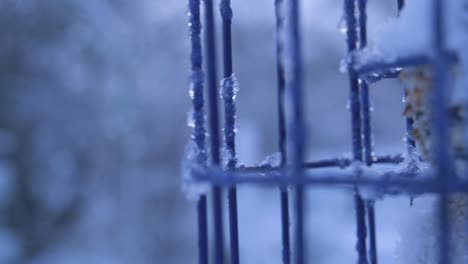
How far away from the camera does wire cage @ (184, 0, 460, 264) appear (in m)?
0.36

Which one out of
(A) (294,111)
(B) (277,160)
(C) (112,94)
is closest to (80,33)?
(C) (112,94)

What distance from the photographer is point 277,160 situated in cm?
64

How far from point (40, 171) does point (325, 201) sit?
7.59 ft

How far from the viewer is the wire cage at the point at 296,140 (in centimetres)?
36

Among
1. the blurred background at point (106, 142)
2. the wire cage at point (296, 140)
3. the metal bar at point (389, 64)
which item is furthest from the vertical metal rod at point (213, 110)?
the blurred background at point (106, 142)

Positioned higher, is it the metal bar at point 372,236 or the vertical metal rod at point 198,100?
the vertical metal rod at point 198,100

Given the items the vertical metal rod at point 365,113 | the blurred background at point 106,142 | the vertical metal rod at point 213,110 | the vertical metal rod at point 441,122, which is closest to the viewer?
the vertical metal rod at point 441,122

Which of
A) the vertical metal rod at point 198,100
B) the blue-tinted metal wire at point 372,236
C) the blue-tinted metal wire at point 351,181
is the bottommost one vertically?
the blue-tinted metal wire at point 372,236

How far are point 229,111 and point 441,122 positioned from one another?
304 millimetres

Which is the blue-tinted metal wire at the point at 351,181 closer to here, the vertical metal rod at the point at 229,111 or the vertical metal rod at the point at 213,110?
the vertical metal rod at the point at 213,110

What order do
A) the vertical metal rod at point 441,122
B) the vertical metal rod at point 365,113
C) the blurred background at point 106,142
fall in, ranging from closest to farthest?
1. the vertical metal rod at point 441,122
2. the vertical metal rod at point 365,113
3. the blurred background at point 106,142

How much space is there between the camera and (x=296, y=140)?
402mm

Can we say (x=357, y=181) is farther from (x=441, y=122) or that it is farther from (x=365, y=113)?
(x=365, y=113)

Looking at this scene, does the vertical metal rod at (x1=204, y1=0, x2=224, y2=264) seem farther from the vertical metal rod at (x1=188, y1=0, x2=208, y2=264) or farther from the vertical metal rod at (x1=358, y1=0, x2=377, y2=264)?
the vertical metal rod at (x1=358, y1=0, x2=377, y2=264)
